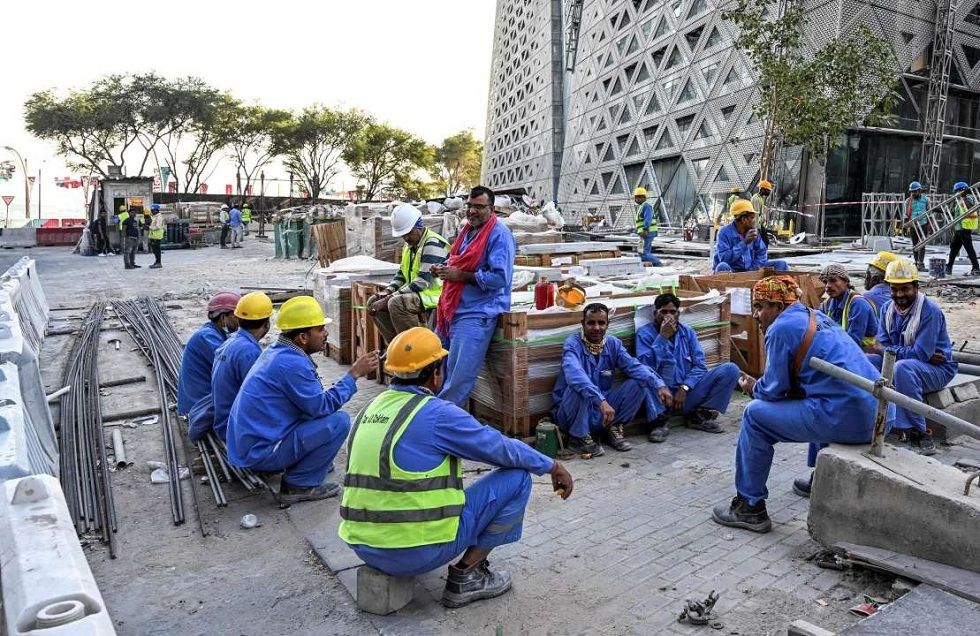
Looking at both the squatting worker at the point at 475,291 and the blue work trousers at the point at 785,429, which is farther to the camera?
the squatting worker at the point at 475,291

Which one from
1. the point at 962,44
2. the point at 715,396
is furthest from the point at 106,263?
the point at 962,44

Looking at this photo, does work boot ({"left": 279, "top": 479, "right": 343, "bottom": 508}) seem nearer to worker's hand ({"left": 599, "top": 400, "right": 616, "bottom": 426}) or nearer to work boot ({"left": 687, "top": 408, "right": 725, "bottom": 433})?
worker's hand ({"left": 599, "top": 400, "right": 616, "bottom": 426})

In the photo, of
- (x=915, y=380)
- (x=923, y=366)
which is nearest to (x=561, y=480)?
(x=915, y=380)

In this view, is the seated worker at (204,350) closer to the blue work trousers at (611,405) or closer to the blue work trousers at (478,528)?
the blue work trousers at (611,405)

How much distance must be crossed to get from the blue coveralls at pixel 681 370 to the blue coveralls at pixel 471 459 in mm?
2898

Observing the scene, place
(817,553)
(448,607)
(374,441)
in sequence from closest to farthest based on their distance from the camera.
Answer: (374,441) < (448,607) < (817,553)

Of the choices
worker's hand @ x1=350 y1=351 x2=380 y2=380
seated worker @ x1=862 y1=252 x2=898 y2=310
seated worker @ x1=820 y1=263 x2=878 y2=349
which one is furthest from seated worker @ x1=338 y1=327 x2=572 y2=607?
seated worker @ x1=862 y1=252 x2=898 y2=310

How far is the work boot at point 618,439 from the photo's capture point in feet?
18.0

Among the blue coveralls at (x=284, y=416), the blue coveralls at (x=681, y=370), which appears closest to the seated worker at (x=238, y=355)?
the blue coveralls at (x=284, y=416)

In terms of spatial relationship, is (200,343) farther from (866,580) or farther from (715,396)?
(866,580)

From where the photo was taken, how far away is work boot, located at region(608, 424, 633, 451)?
5.49 metres

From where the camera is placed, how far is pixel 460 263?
17.8 feet

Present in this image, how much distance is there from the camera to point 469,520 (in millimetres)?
3199

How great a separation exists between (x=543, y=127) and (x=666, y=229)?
21.6m
